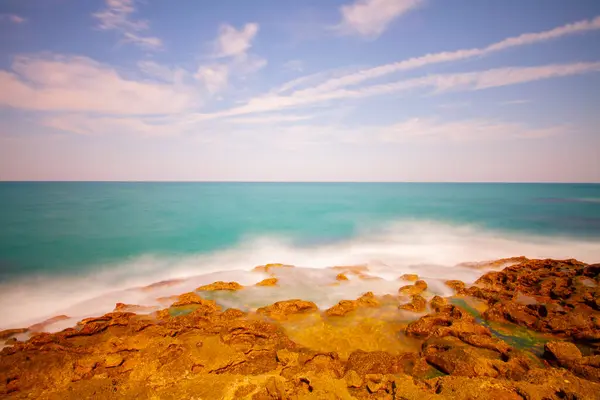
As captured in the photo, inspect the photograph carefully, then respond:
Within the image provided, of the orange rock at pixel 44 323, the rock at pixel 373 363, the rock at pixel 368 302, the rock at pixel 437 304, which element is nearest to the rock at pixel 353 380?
the rock at pixel 373 363

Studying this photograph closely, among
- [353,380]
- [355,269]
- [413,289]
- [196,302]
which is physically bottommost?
[355,269]

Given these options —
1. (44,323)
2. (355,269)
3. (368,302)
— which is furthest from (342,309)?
(44,323)

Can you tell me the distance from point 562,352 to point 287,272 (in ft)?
33.3

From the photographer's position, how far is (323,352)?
22.9ft

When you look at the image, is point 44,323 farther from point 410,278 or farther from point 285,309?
point 410,278

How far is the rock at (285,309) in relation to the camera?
9.11 m

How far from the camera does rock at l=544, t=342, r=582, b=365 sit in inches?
248

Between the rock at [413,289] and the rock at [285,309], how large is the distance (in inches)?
154

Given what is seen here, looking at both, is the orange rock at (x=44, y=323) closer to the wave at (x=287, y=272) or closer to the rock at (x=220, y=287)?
the wave at (x=287, y=272)

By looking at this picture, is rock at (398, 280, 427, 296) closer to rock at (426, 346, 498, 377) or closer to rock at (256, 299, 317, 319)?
rock at (256, 299, 317, 319)

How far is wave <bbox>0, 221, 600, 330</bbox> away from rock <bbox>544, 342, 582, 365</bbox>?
4849mm

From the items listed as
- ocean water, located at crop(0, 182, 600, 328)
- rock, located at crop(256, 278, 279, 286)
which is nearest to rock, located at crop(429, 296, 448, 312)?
ocean water, located at crop(0, 182, 600, 328)

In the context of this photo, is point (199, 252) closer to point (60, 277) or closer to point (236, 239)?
point (236, 239)

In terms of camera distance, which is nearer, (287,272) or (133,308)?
(133,308)
